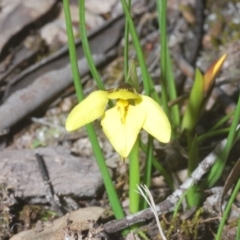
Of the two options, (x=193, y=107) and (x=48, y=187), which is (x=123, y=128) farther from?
(x=193, y=107)

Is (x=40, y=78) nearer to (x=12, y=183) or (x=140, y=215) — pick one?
(x=12, y=183)

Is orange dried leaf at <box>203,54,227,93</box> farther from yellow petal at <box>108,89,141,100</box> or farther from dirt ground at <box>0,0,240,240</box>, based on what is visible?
yellow petal at <box>108,89,141,100</box>

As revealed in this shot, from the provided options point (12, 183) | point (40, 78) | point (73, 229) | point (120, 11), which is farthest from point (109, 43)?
point (73, 229)

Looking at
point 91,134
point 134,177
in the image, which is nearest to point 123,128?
point 91,134

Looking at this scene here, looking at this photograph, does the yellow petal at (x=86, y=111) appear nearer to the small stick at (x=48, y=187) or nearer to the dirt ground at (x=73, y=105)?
the dirt ground at (x=73, y=105)

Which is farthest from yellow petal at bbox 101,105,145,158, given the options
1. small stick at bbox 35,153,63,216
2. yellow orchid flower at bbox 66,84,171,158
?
small stick at bbox 35,153,63,216
